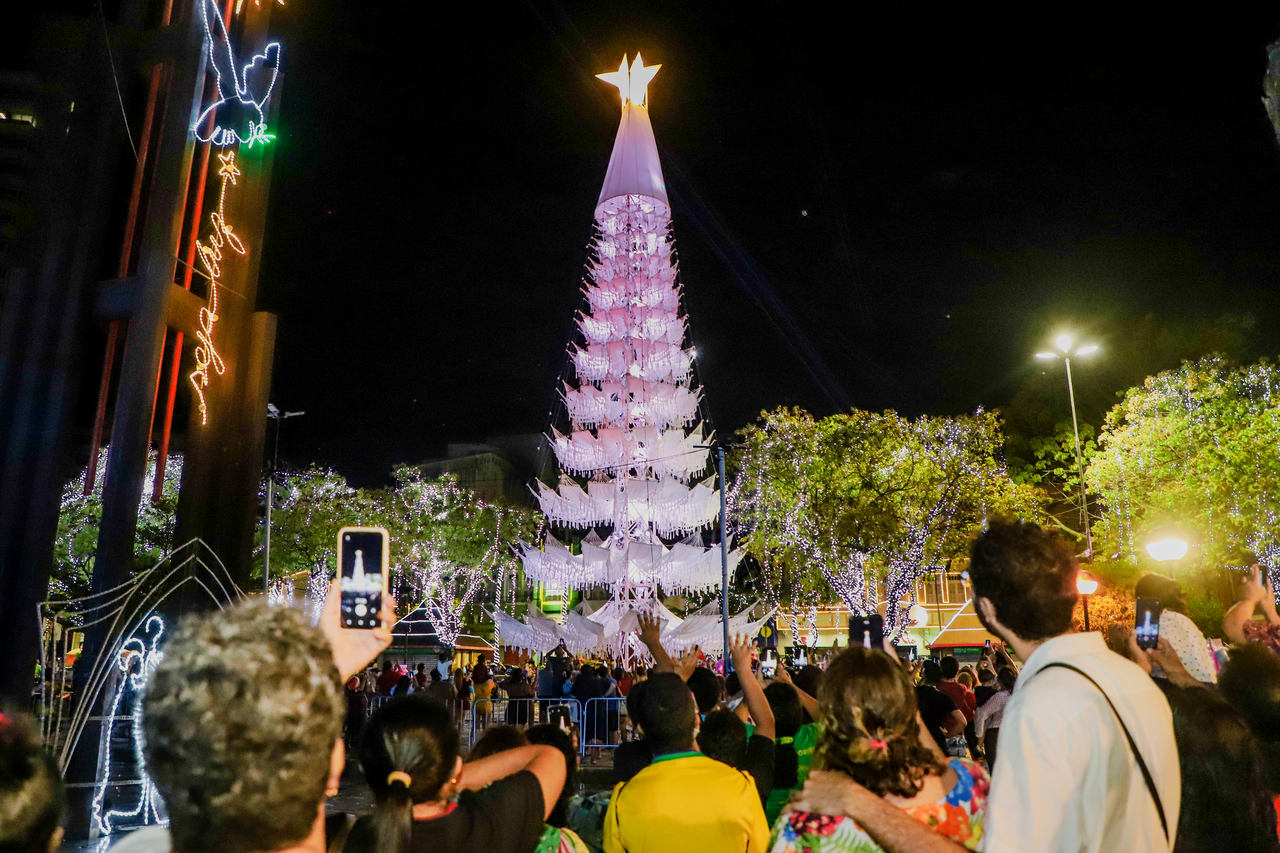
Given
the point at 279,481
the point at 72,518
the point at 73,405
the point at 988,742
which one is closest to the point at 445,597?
the point at 279,481

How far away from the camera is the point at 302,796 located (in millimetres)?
1573

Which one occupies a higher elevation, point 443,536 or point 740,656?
point 443,536

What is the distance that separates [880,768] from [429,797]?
1.41 m

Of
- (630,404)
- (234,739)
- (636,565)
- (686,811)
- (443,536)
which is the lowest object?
(686,811)

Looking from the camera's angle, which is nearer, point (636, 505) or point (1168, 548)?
point (1168, 548)

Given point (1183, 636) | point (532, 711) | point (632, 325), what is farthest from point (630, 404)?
point (1183, 636)

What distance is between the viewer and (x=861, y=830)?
2682mm

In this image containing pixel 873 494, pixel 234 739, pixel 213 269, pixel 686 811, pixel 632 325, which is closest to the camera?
pixel 234 739

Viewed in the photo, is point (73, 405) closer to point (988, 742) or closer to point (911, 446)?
point (988, 742)

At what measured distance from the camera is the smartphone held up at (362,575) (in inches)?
103

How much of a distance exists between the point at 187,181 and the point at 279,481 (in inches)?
1175

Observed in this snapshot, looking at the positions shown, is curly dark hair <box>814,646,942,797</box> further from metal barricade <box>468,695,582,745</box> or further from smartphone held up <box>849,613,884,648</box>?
metal barricade <box>468,695,582,745</box>

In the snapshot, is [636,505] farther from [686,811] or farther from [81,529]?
[686,811]

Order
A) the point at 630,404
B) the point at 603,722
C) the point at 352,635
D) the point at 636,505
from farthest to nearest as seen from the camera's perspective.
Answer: the point at 630,404, the point at 636,505, the point at 603,722, the point at 352,635
